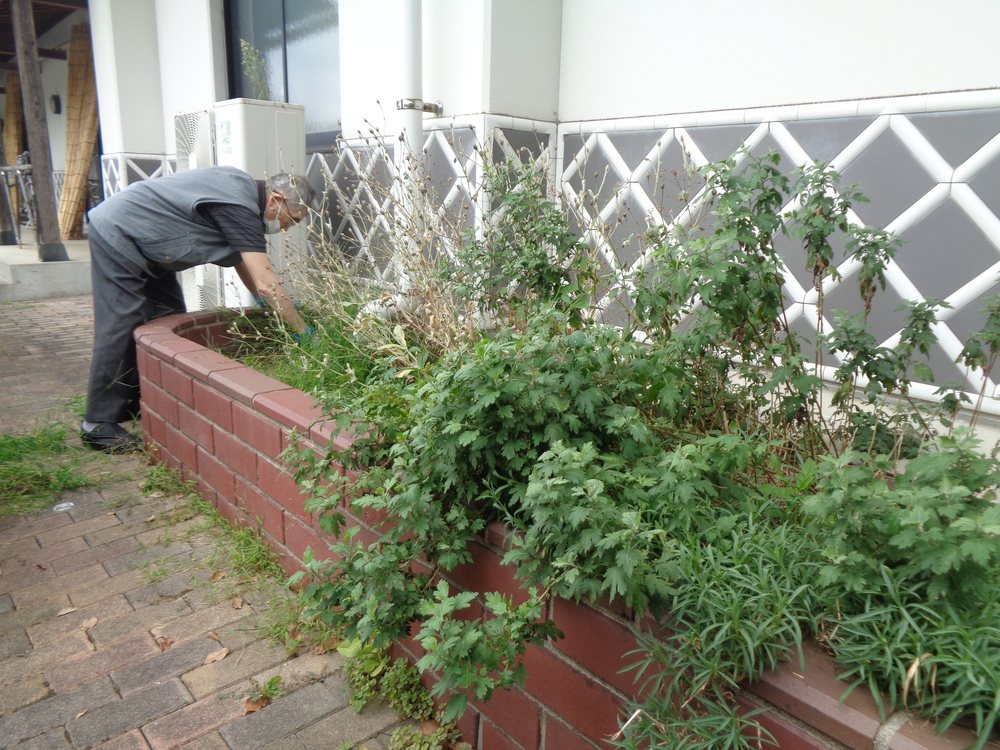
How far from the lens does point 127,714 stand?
2.05 meters

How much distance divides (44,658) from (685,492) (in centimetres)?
217

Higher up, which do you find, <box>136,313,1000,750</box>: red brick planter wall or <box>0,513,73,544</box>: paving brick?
<box>136,313,1000,750</box>: red brick planter wall

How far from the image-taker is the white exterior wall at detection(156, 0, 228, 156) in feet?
20.6

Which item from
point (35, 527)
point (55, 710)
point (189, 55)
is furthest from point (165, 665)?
point (189, 55)

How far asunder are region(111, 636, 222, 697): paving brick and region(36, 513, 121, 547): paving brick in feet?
3.48

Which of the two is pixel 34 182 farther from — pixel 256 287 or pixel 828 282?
pixel 828 282

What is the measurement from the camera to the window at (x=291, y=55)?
211 inches

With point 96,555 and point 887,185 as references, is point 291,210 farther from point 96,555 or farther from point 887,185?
point 887,185

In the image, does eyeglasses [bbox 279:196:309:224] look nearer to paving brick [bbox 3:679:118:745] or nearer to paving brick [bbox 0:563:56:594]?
paving brick [bbox 0:563:56:594]

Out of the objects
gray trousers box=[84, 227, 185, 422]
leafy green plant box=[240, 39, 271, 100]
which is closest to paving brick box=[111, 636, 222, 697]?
gray trousers box=[84, 227, 185, 422]

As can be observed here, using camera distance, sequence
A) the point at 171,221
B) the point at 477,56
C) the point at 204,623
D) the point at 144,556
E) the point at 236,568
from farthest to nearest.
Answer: the point at 171,221
the point at 477,56
the point at 144,556
the point at 236,568
the point at 204,623

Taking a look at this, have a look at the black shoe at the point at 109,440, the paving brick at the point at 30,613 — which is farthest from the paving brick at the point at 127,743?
the black shoe at the point at 109,440

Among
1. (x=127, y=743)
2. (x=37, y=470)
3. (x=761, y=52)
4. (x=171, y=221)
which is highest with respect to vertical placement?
(x=761, y=52)

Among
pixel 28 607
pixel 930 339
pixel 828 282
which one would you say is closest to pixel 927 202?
pixel 828 282
